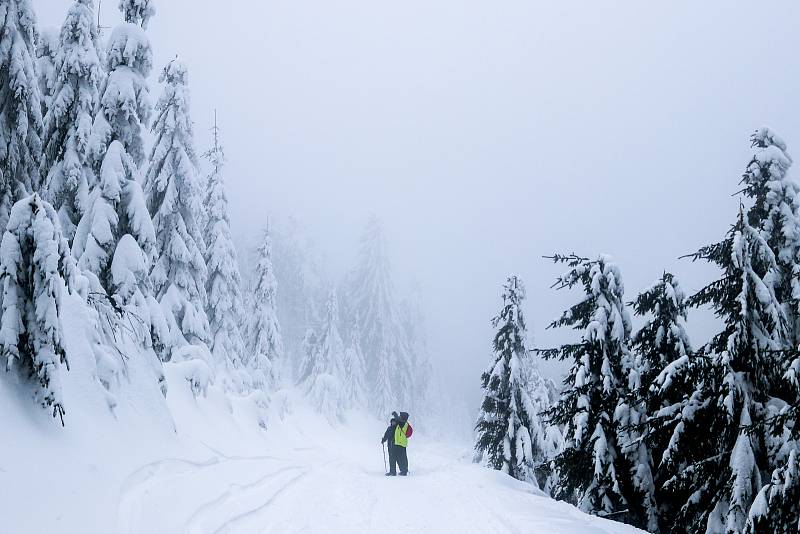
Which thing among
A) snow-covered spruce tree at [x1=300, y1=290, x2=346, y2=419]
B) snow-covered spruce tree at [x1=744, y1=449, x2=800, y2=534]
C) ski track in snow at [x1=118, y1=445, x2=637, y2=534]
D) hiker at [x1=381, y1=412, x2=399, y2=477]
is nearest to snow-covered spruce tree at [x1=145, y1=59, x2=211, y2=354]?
hiker at [x1=381, y1=412, x2=399, y2=477]

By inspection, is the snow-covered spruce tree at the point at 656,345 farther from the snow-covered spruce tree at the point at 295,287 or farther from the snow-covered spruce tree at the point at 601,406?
the snow-covered spruce tree at the point at 295,287

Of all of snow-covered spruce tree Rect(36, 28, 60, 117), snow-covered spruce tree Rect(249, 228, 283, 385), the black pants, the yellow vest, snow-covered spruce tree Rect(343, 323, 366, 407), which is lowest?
snow-covered spruce tree Rect(343, 323, 366, 407)

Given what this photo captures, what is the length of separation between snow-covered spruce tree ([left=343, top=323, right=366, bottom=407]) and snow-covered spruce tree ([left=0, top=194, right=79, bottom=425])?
4408 cm

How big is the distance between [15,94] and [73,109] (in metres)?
3.14

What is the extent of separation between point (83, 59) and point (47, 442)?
39.1 feet

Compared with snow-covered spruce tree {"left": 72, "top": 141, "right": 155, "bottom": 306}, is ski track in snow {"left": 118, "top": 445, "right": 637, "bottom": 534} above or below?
below

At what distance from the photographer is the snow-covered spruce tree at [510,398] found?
2248cm

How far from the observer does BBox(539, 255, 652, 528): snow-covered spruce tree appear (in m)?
13.1

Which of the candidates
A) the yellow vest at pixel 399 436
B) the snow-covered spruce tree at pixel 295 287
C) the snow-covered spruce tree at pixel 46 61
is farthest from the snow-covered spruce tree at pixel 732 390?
the snow-covered spruce tree at pixel 295 287

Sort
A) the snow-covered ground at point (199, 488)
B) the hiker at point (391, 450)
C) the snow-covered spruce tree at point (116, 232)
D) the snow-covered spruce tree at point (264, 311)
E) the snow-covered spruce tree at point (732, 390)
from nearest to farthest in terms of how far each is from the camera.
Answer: the snow-covered ground at point (199, 488), the snow-covered spruce tree at point (732, 390), the snow-covered spruce tree at point (116, 232), the hiker at point (391, 450), the snow-covered spruce tree at point (264, 311)

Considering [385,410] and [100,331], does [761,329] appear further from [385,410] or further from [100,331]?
[385,410]

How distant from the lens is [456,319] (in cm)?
19762

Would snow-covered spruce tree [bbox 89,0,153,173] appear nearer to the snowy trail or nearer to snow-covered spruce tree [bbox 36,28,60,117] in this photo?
snow-covered spruce tree [bbox 36,28,60,117]

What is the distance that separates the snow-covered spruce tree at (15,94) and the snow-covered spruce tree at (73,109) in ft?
6.64
